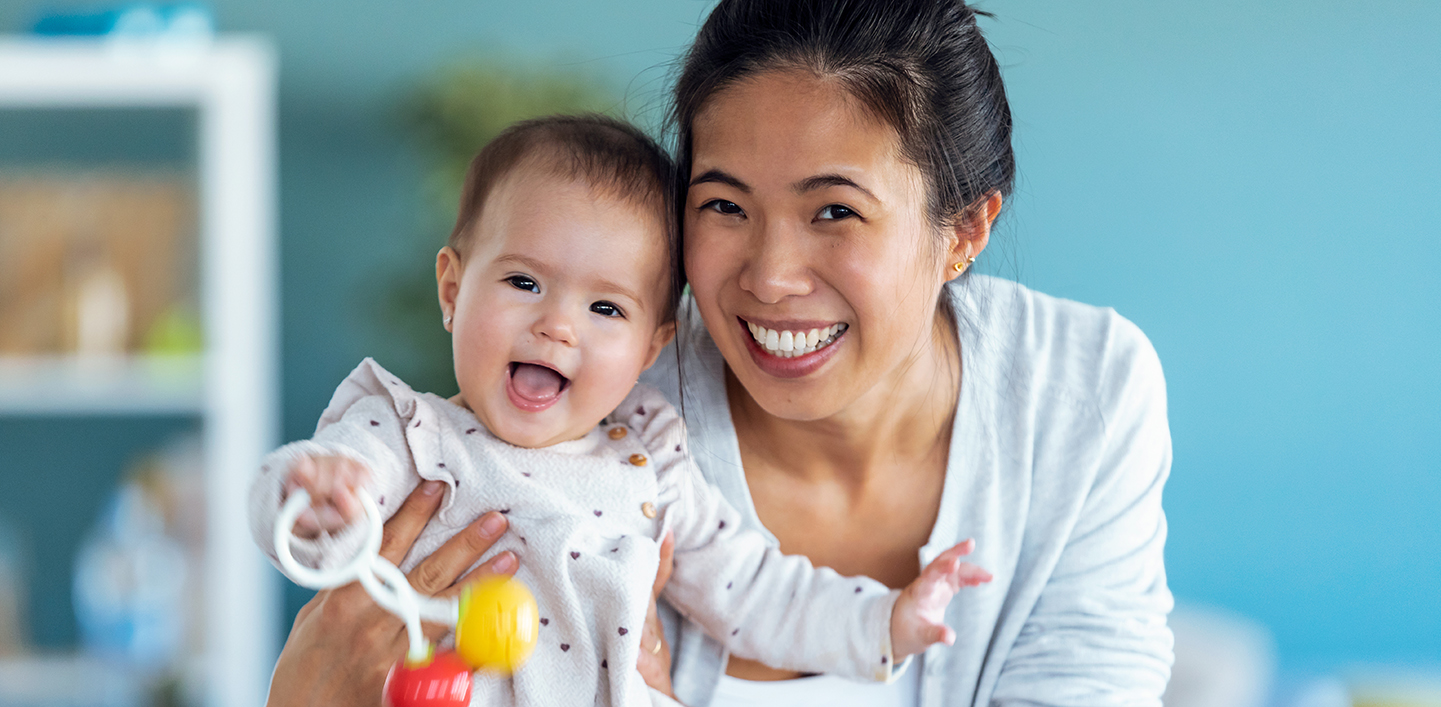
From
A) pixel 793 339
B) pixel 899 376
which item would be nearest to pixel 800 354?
pixel 793 339

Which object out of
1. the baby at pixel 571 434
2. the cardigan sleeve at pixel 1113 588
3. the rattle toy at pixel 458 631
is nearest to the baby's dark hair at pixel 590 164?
the baby at pixel 571 434

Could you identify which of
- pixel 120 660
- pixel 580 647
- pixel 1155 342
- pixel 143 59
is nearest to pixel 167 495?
pixel 120 660

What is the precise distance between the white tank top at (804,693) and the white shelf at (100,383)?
77.2 inches

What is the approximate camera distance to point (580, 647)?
3.93 feet

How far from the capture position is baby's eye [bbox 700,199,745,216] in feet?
4.25

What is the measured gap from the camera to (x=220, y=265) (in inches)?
111

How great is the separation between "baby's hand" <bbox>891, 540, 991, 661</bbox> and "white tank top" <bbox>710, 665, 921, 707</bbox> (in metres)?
0.14

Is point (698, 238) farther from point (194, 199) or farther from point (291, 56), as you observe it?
point (291, 56)

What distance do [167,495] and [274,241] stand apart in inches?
29.8

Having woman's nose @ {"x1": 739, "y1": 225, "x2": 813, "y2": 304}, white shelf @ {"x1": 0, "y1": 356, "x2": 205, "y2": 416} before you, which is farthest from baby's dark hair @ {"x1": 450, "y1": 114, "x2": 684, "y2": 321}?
white shelf @ {"x1": 0, "y1": 356, "x2": 205, "y2": 416}

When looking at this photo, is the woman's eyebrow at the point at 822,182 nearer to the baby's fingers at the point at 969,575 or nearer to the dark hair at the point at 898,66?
the dark hair at the point at 898,66

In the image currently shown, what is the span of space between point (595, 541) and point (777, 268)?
0.35 meters

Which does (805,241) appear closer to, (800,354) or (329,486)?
(800,354)

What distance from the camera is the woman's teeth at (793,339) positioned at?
4.28ft
